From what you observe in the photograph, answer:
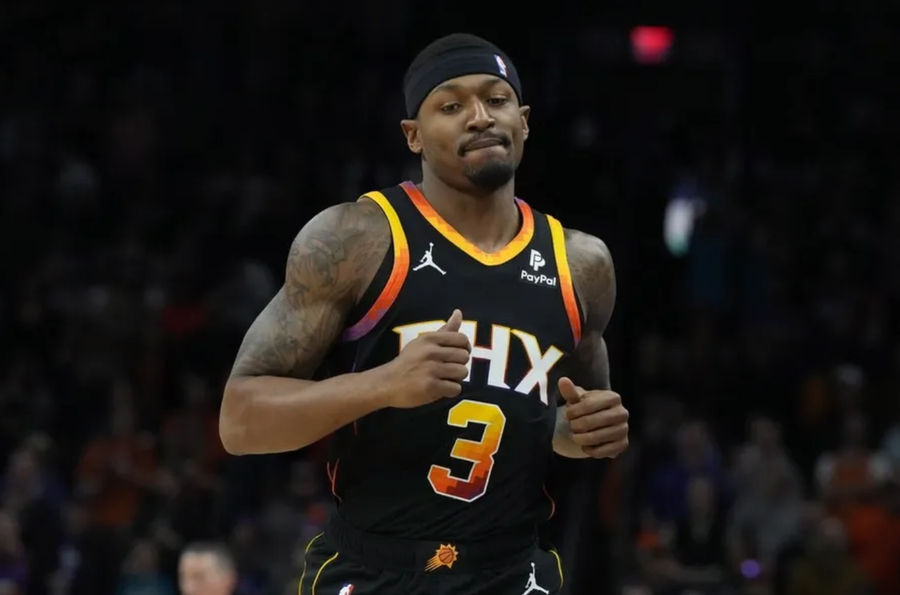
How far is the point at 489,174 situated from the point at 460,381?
0.63 metres

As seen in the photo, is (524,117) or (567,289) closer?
(567,289)

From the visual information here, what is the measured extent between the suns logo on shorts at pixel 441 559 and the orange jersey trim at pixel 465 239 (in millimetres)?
799

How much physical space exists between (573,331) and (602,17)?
37.0ft

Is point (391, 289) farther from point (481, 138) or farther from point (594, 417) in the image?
point (594, 417)

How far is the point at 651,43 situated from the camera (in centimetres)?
1705

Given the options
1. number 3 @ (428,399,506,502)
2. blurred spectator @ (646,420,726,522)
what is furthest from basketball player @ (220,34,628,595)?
blurred spectator @ (646,420,726,522)

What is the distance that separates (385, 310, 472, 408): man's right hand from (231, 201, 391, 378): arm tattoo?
16.2 inches

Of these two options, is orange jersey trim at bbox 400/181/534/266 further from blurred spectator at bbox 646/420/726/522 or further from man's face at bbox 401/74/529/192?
blurred spectator at bbox 646/420/726/522

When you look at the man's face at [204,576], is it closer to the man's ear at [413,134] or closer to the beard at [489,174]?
the man's ear at [413,134]

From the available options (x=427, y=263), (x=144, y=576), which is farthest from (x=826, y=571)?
(x=427, y=263)

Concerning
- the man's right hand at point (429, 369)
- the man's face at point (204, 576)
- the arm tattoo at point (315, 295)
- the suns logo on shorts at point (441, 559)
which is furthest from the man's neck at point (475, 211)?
the man's face at point (204, 576)

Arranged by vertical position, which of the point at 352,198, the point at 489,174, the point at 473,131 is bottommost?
the point at 489,174

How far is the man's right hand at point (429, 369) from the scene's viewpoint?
4.41 metres

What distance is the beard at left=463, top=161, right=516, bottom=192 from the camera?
497cm
